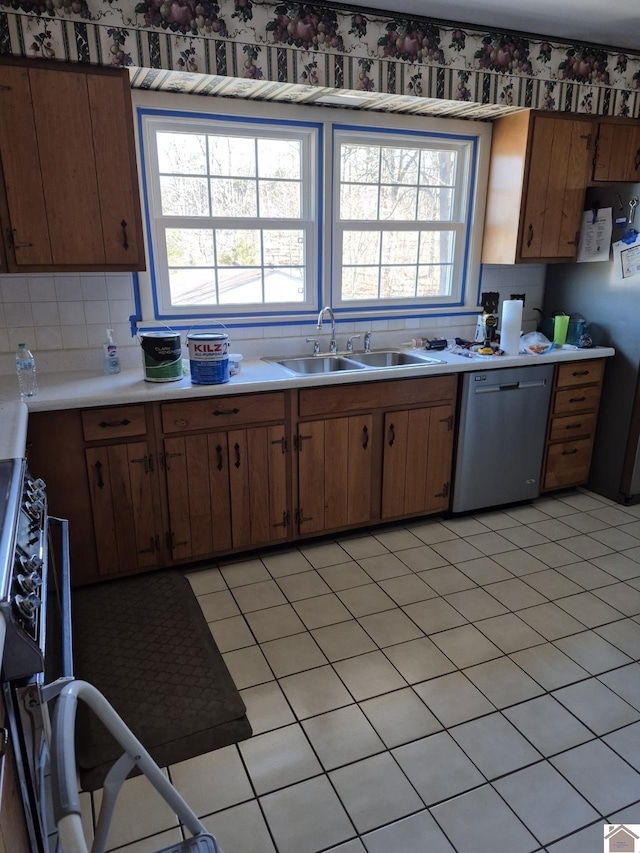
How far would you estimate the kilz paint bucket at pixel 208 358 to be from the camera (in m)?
2.56

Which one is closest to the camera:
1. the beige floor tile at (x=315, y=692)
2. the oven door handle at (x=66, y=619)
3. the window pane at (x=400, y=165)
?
the oven door handle at (x=66, y=619)

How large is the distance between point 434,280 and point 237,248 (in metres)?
1.33

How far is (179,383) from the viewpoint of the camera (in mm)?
2637

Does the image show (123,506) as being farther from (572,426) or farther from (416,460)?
(572,426)

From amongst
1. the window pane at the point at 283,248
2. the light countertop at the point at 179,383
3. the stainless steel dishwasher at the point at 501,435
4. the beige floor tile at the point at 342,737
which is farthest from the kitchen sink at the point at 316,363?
the beige floor tile at the point at 342,737

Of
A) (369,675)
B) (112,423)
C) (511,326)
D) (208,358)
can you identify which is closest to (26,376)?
(112,423)

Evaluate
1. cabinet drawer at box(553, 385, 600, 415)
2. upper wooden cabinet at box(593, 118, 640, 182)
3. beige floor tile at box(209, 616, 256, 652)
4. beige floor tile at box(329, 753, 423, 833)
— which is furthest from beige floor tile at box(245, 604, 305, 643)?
upper wooden cabinet at box(593, 118, 640, 182)

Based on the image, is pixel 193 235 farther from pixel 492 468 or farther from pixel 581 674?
pixel 581 674

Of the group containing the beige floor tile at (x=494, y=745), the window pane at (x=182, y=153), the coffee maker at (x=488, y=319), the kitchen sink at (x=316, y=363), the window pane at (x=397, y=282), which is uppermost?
the window pane at (x=182, y=153)

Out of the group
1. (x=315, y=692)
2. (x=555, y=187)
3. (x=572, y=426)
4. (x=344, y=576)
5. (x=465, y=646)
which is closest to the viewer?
(x=315, y=692)

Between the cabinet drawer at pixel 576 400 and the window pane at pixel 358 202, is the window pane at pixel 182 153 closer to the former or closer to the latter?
the window pane at pixel 358 202

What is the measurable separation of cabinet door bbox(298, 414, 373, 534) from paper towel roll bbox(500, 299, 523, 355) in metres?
0.99

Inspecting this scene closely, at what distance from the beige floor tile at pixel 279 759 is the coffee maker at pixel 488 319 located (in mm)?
2513

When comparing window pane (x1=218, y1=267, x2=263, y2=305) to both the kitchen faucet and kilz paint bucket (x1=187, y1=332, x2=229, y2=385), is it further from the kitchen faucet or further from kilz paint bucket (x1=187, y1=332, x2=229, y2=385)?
kilz paint bucket (x1=187, y1=332, x2=229, y2=385)
